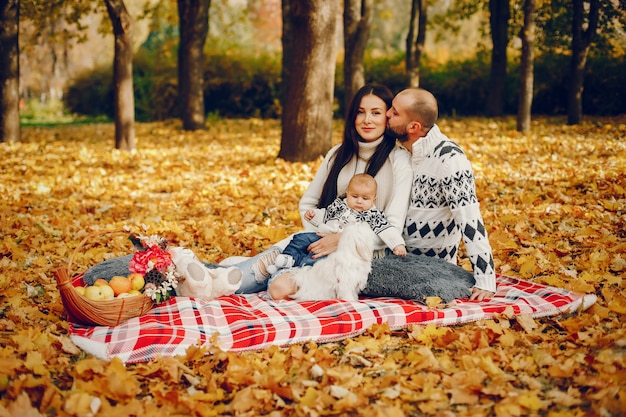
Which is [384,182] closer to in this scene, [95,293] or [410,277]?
[410,277]

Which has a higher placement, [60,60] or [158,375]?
[60,60]

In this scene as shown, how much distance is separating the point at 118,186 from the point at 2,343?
5019 mm

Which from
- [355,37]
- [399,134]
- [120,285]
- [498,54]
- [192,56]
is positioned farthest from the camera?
[498,54]

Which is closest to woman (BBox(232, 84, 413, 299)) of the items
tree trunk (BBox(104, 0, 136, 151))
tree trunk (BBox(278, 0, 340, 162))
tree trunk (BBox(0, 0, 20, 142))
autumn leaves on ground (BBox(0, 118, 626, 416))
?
autumn leaves on ground (BBox(0, 118, 626, 416))

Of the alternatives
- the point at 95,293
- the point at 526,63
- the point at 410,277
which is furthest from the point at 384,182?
the point at 526,63

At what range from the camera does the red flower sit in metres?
3.72

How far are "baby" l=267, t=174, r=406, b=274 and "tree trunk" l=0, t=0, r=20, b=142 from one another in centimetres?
990

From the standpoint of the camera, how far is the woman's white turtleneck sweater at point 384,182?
4.13 meters

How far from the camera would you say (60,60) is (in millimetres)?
38094

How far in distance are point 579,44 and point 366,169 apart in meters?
10.2

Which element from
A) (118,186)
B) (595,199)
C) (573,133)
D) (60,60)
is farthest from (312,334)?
(60,60)

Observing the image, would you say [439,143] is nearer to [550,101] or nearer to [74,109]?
[550,101]

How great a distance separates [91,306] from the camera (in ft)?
11.0

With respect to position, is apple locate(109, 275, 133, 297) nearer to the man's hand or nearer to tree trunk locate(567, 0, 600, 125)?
the man's hand
